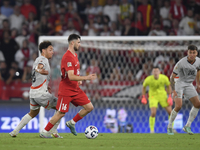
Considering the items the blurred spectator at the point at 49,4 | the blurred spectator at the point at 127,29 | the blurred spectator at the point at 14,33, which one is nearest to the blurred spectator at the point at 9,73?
the blurred spectator at the point at 14,33

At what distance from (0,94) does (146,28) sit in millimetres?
5324

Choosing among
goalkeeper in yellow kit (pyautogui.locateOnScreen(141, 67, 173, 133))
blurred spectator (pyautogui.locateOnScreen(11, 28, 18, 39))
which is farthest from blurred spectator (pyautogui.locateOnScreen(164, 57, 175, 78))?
blurred spectator (pyautogui.locateOnScreen(11, 28, 18, 39))

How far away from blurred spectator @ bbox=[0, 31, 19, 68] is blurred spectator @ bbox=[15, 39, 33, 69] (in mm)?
160

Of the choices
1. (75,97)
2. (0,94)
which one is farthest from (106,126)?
(75,97)

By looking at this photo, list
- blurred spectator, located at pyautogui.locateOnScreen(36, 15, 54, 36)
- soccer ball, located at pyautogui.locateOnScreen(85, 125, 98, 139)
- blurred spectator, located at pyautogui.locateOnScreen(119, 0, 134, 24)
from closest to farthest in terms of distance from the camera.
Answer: soccer ball, located at pyautogui.locateOnScreen(85, 125, 98, 139)
blurred spectator, located at pyautogui.locateOnScreen(36, 15, 54, 36)
blurred spectator, located at pyautogui.locateOnScreen(119, 0, 134, 24)

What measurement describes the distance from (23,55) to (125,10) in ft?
13.0

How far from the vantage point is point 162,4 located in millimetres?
12867

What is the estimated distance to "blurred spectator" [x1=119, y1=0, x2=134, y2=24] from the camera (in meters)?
12.7

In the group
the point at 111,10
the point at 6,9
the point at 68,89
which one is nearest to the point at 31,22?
the point at 6,9

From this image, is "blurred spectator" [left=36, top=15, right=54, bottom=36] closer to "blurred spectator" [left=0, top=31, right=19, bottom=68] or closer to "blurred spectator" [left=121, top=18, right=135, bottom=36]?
"blurred spectator" [left=0, top=31, right=19, bottom=68]

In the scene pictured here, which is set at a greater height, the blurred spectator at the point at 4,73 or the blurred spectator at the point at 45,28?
the blurred spectator at the point at 45,28

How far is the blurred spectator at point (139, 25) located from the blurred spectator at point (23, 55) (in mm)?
3626

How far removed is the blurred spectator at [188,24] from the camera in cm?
1196

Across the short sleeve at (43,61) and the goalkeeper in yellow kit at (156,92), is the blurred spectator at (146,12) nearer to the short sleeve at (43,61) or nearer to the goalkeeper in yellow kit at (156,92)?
the goalkeeper in yellow kit at (156,92)
